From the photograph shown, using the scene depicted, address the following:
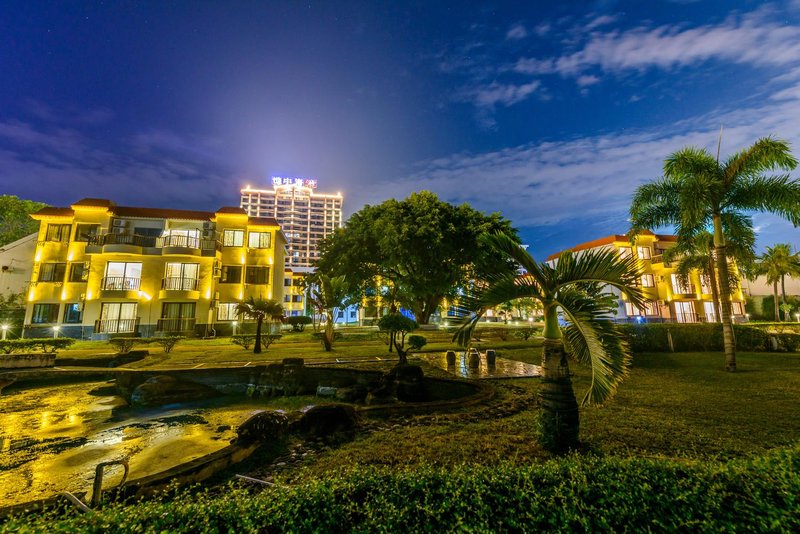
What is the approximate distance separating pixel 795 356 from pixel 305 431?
21.4 meters

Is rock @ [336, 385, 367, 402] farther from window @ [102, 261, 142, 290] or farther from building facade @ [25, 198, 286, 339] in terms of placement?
window @ [102, 261, 142, 290]

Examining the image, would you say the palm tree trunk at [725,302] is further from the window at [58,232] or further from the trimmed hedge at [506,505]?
the window at [58,232]

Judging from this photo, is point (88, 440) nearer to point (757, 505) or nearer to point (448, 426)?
point (448, 426)

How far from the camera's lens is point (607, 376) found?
451cm

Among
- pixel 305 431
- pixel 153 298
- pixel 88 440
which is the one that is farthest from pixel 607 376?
pixel 153 298

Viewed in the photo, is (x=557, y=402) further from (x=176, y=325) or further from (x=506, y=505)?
(x=176, y=325)

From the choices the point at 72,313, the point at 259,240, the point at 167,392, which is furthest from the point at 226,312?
the point at 167,392

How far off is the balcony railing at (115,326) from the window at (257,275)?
9.21 metres

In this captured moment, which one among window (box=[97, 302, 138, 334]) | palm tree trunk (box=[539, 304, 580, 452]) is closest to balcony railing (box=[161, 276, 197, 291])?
window (box=[97, 302, 138, 334])

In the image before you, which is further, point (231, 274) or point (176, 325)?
point (231, 274)

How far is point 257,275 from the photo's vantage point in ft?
105

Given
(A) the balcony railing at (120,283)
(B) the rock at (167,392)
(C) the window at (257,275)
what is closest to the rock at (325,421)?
(B) the rock at (167,392)

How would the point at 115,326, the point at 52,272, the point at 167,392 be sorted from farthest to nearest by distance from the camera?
the point at 52,272 < the point at 115,326 < the point at 167,392

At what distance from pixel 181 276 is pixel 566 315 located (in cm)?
3167
